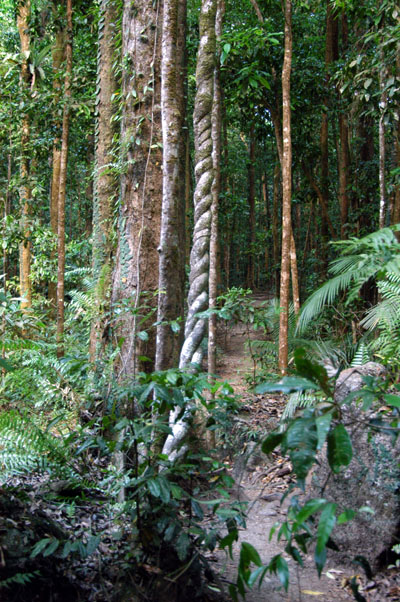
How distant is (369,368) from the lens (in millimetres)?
3531

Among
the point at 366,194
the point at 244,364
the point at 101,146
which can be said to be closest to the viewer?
the point at 101,146

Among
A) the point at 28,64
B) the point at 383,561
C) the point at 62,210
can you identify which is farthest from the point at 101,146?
the point at 383,561

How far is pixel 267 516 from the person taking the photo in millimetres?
4000

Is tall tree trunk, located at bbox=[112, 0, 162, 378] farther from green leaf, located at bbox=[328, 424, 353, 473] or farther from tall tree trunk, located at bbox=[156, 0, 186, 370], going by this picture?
green leaf, located at bbox=[328, 424, 353, 473]

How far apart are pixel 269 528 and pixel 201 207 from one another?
2462mm

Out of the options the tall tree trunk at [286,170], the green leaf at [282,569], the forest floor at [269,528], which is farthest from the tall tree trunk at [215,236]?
the green leaf at [282,569]

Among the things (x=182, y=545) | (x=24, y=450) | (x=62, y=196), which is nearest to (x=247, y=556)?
(x=182, y=545)

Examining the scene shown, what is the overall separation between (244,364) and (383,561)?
6328 millimetres

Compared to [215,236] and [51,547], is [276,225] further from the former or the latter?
[51,547]

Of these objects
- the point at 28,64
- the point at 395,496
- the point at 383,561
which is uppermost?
the point at 28,64

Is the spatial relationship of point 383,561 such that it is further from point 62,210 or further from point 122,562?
point 62,210

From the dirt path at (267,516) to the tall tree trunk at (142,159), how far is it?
1.15m

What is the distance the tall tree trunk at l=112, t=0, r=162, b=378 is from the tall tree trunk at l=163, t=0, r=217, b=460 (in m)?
0.51

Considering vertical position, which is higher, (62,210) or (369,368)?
(62,210)
